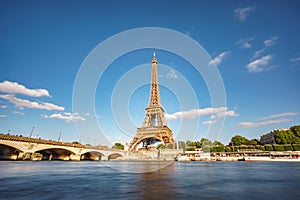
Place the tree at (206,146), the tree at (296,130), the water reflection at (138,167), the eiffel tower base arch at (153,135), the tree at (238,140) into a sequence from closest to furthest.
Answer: the water reflection at (138,167)
the tree at (296,130)
the eiffel tower base arch at (153,135)
the tree at (206,146)
the tree at (238,140)

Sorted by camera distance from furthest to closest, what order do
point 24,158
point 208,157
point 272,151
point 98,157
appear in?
point 98,157, point 208,157, point 272,151, point 24,158

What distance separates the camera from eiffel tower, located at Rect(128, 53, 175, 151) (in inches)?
2857

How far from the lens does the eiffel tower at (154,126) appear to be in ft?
238

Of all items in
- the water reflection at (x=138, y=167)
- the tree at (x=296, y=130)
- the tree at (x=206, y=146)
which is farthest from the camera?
the tree at (x=206, y=146)

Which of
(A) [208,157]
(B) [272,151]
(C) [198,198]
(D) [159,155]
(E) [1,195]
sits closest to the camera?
(C) [198,198]

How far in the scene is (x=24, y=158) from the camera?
170 ft

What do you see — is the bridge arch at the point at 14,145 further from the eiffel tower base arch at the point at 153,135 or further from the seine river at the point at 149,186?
the eiffel tower base arch at the point at 153,135

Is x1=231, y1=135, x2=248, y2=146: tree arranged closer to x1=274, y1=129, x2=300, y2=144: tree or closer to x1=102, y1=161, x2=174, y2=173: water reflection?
x1=274, y1=129, x2=300, y2=144: tree

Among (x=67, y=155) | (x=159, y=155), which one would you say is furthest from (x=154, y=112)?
(x=67, y=155)

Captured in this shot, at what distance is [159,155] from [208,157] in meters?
23.4

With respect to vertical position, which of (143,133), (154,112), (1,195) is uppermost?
(154,112)

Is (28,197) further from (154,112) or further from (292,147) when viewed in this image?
(292,147)

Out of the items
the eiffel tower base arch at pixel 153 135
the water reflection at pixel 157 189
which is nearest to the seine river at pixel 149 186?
the water reflection at pixel 157 189

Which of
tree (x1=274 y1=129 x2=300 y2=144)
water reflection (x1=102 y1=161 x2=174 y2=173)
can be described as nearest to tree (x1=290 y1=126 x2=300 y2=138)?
tree (x1=274 y1=129 x2=300 y2=144)
